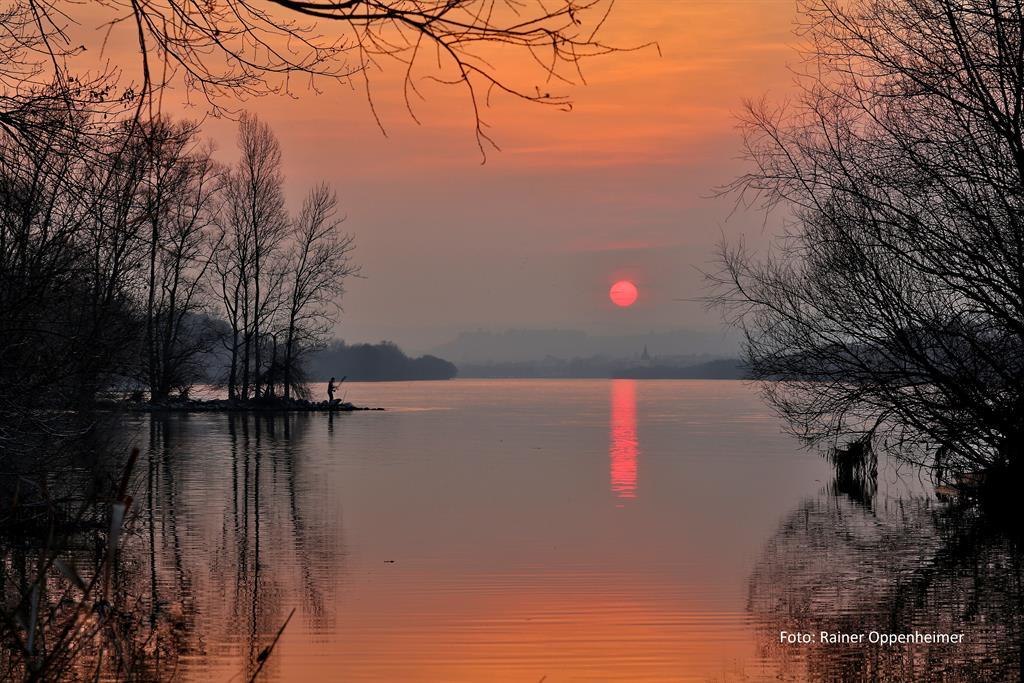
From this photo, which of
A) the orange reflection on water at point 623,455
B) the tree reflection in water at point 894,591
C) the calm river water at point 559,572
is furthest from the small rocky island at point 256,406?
the tree reflection in water at point 894,591

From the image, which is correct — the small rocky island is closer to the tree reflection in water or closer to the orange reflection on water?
the orange reflection on water

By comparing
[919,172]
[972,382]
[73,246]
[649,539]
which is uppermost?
[919,172]

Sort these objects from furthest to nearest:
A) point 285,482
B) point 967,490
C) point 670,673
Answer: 1. point 285,482
2. point 967,490
3. point 670,673

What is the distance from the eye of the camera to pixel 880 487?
87.9ft

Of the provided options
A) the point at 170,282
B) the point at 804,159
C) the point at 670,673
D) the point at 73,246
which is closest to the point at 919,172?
the point at 804,159

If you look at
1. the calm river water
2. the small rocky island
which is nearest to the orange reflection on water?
the calm river water

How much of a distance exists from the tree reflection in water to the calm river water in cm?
4

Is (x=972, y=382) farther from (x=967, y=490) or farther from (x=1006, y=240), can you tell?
(x=967, y=490)

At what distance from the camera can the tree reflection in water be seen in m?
9.98

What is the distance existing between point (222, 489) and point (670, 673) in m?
16.4

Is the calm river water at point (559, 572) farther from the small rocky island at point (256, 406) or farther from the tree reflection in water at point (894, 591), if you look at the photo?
the small rocky island at point (256, 406)

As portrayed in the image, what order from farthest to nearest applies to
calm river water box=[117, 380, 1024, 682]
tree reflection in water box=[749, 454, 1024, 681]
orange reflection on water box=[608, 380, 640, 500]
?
1. orange reflection on water box=[608, 380, 640, 500]
2. calm river water box=[117, 380, 1024, 682]
3. tree reflection in water box=[749, 454, 1024, 681]

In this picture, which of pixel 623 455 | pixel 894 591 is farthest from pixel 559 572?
pixel 623 455

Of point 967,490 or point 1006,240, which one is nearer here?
point 1006,240
